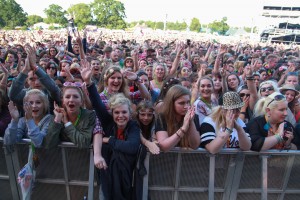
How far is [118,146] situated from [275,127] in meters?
1.96

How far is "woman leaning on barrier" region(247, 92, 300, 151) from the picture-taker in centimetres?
323

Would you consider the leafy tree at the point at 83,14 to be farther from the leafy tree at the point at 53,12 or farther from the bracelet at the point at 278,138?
the bracelet at the point at 278,138

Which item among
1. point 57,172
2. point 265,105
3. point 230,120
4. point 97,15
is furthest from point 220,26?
point 57,172

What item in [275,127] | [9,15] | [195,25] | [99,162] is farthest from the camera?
[195,25]

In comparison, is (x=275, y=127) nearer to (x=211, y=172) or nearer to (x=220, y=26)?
(x=211, y=172)

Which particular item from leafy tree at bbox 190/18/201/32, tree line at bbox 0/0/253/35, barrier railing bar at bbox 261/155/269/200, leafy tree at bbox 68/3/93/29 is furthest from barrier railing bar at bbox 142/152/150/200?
leafy tree at bbox 190/18/201/32

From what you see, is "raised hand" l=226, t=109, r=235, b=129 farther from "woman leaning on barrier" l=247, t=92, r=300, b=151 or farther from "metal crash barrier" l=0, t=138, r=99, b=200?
"metal crash barrier" l=0, t=138, r=99, b=200

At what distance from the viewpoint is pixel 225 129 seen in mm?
2984

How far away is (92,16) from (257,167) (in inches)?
3907

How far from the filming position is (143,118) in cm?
353

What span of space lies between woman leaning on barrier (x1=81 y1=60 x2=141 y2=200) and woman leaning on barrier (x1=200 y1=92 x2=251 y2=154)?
789 mm

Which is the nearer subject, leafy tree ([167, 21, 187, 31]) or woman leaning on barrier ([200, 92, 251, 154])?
woman leaning on barrier ([200, 92, 251, 154])

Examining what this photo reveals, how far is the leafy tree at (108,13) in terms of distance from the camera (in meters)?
90.6

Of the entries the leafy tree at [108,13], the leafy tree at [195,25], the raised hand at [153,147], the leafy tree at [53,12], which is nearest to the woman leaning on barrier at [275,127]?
the raised hand at [153,147]
